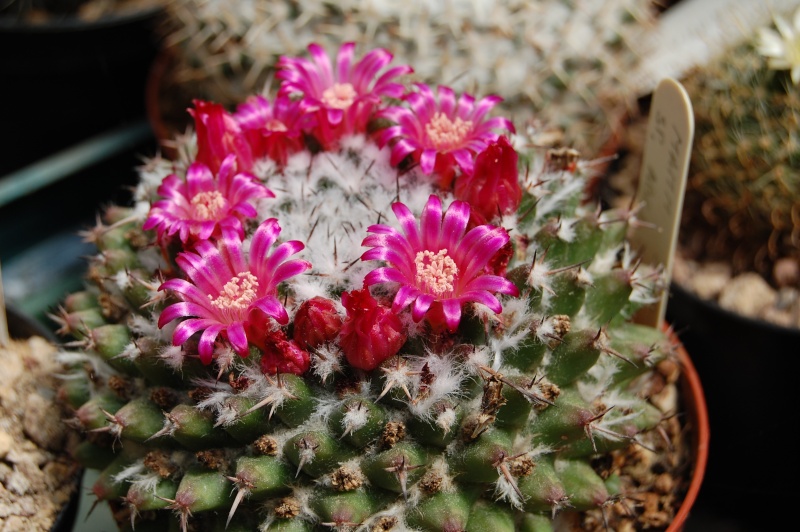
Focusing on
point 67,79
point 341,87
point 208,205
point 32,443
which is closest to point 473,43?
point 341,87

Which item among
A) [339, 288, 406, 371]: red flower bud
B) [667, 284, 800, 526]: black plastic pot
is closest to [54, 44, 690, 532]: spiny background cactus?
[339, 288, 406, 371]: red flower bud

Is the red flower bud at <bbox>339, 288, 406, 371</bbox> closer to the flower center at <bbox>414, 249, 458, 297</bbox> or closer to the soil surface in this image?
the flower center at <bbox>414, 249, 458, 297</bbox>

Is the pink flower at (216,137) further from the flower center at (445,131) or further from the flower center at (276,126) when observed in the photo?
the flower center at (445,131)

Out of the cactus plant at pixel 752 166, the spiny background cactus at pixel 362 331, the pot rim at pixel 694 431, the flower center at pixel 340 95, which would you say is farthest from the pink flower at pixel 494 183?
the cactus plant at pixel 752 166

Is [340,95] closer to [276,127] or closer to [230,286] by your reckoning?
[276,127]

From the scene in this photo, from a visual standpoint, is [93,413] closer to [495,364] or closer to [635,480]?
[495,364]

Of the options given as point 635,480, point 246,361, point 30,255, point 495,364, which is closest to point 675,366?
point 635,480

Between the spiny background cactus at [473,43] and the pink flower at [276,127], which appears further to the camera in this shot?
the spiny background cactus at [473,43]
